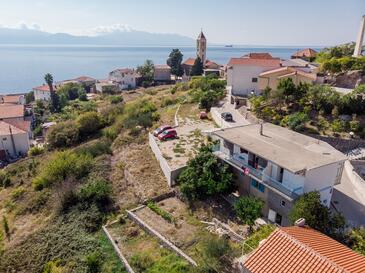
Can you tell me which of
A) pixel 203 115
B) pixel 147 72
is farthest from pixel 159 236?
pixel 147 72

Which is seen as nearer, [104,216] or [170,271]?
[170,271]

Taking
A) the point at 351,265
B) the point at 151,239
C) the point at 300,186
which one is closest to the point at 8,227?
the point at 151,239

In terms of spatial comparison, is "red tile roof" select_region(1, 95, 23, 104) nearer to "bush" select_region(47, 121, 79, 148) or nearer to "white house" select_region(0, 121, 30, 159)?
"white house" select_region(0, 121, 30, 159)

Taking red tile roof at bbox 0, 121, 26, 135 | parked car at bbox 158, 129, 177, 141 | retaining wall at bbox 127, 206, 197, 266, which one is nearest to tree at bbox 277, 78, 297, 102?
parked car at bbox 158, 129, 177, 141

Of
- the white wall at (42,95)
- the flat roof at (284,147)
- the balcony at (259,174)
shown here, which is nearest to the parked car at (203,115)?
the flat roof at (284,147)

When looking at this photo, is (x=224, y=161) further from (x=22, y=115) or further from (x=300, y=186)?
(x=22, y=115)

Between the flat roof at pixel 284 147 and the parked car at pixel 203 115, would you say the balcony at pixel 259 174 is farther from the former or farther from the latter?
the parked car at pixel 203 115
